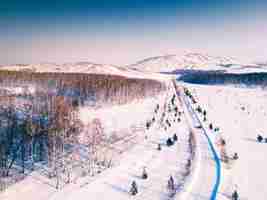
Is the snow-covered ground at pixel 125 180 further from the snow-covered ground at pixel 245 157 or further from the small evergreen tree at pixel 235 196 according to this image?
the small evergreen tree at pixel 235 196

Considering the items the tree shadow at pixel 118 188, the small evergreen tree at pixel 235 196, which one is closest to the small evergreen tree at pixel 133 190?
the tree shadow at pixel 118 188

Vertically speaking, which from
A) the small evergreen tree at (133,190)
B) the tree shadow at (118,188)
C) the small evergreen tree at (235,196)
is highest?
the small evergreen tree at (235,196)

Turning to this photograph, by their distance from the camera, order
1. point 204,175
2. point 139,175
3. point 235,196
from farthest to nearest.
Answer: point 139,175
point 204,175
point 235,196

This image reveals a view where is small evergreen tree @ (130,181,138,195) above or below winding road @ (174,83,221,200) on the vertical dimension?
below

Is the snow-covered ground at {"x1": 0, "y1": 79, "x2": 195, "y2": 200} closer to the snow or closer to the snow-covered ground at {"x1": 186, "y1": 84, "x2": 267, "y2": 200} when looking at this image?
the snow

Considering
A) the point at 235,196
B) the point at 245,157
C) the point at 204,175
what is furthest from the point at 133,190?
the point at 245,157

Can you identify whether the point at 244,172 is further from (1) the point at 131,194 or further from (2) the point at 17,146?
(2) the point at 17,146

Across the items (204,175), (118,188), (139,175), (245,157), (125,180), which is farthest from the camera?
(245,157)

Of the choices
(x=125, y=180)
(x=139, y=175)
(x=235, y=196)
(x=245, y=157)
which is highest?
(x=245, y=157)

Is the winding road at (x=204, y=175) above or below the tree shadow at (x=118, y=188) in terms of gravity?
above

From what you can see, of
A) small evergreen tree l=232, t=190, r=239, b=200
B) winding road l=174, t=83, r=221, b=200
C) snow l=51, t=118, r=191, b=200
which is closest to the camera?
small evergreen tree l=232, t=190, r=239, b=200

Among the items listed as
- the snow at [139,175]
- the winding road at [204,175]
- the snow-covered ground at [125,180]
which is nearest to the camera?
the winding road at [204,175]

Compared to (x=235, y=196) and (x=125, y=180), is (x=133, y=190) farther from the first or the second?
(x=235, y=196)

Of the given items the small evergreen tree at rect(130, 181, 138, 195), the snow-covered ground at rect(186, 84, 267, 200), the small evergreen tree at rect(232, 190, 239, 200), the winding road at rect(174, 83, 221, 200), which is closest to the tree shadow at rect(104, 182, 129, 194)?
the small evergreen tree at rect(130, 181, 138, 195)
